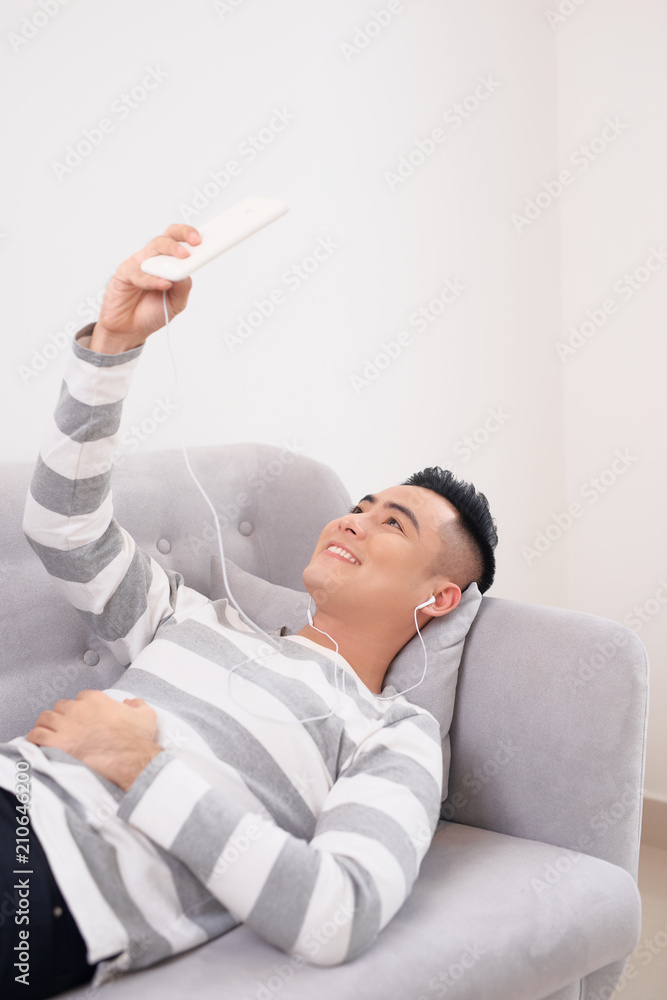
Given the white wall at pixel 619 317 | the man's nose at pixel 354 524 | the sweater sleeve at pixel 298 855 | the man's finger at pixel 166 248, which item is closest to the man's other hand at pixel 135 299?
the man's finger at pixel 166 248

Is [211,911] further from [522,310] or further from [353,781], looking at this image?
[522,310]

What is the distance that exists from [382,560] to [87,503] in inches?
19.1

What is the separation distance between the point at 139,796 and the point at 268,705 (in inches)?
10.3

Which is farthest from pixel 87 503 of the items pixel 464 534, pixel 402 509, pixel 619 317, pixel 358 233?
pixel 619 317

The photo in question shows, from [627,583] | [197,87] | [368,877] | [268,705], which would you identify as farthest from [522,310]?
[368,877]

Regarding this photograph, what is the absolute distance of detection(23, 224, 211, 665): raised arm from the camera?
3.78ft

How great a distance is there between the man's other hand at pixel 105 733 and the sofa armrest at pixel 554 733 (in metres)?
0.56

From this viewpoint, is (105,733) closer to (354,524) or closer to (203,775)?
(203,775)

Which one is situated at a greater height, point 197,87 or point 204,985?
point 197,87

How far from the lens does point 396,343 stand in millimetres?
2320

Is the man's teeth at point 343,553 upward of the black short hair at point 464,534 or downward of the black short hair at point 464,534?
downward

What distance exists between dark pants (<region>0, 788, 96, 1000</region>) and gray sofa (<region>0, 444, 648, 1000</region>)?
6 cm

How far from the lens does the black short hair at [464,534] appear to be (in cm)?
147

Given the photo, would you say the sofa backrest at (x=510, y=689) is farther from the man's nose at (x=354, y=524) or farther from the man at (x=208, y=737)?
the man's nose at (x=354, y=524)
